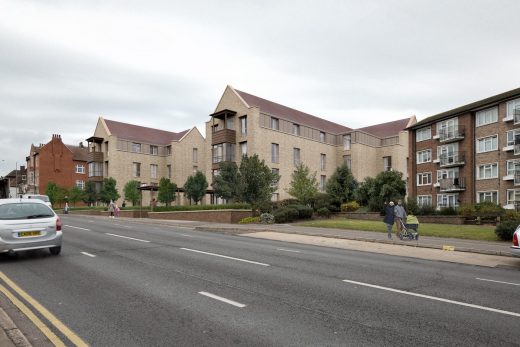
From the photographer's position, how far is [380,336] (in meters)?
5.09

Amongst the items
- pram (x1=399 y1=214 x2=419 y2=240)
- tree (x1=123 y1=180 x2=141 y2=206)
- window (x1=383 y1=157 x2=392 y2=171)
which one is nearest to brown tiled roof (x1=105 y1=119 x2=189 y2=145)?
tree (x1=123 y1=180 x2=141 y2=206)

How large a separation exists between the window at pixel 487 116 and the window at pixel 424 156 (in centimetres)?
649

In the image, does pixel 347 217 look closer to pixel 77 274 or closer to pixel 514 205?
pixel 514 205

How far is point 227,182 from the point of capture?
36.7m

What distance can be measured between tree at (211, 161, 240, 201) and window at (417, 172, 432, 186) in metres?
21.1

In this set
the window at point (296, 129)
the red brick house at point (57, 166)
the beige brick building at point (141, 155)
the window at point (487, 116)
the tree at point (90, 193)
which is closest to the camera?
the window at point (487, 116)

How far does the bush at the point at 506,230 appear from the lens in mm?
16891

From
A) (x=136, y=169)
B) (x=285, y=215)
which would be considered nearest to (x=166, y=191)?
(x=136, y=169)

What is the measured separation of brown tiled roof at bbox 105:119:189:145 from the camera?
6012cm

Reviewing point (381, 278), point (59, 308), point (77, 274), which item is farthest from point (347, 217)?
point (59, 308)

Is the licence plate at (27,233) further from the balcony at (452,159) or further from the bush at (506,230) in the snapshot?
the balcony at (452,159)

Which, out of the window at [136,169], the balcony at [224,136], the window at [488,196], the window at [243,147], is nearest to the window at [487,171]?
the window at [488,196]

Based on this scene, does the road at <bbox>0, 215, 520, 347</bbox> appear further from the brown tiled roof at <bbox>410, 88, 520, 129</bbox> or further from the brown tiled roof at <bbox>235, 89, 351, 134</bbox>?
the brown tiled roof at <bbox>235, 89, 351, 134</bbox>

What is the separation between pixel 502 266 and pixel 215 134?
38.2 m
